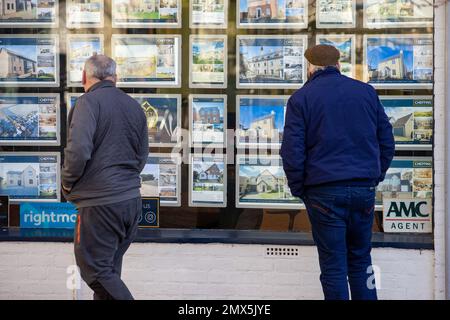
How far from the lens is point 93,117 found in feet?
14.0

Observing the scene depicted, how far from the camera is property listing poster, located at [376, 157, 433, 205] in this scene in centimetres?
545

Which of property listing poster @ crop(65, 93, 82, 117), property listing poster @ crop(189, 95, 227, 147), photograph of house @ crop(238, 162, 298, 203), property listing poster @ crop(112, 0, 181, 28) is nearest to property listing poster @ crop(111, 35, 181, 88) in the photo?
property listing poster @ crop(112, 0, 181, 28)

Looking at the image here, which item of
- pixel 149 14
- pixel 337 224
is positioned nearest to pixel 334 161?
pixel 337 224

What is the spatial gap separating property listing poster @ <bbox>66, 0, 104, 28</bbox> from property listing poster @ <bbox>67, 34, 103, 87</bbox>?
93 mm

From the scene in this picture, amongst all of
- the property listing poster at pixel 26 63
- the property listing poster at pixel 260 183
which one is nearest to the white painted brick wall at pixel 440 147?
the property listing poster at pixel 260 183

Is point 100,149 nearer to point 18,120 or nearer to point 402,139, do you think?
point 18,120

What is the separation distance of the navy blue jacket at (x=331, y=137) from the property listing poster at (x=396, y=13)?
132 centimetres

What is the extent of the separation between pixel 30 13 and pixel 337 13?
240 cm

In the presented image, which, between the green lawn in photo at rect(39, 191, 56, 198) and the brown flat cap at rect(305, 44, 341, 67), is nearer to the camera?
the brown flat cap at rect(305, 44, 341, 67)

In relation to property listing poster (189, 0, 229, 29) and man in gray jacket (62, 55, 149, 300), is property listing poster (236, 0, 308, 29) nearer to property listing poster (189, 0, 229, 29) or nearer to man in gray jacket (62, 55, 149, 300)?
property listing poster (189, 0, 229, 29)

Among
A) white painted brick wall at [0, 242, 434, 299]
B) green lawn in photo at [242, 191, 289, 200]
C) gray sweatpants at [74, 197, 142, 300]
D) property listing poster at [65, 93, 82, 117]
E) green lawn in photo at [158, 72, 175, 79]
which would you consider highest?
green lawn in photo at [158, 72, 175, 79]

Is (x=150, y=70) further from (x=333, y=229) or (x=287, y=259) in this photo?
(x=333, y=229)

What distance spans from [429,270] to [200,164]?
191 cm

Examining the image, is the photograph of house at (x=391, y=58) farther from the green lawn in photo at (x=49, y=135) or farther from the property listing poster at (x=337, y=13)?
the green lawn in photo at (x=49, y=135)
